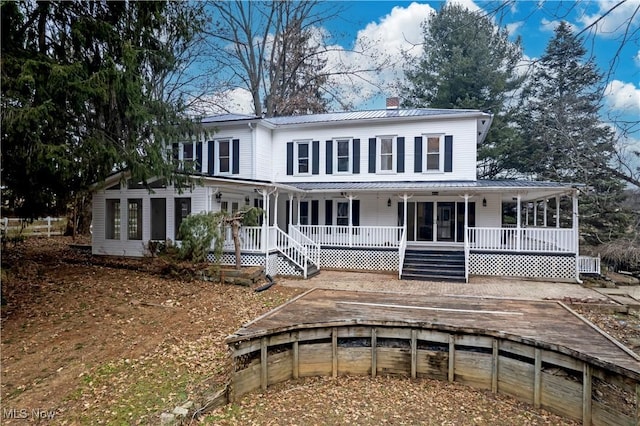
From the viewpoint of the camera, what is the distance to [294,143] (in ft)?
57.0

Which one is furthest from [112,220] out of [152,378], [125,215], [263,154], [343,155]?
[152,378]

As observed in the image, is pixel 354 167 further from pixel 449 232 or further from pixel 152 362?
pixel 152 362

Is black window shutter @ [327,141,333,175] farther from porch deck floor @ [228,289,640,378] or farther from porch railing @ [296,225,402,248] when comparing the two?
porch deck floor @ [228,289,640,378]

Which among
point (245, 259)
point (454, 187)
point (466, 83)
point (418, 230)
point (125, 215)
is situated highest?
point (466, 83)

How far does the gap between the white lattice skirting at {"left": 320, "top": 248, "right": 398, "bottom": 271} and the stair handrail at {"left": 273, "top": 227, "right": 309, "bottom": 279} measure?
1622 mm

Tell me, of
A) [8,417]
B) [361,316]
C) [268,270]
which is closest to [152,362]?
[8,417]

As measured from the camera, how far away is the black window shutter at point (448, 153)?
15.4m

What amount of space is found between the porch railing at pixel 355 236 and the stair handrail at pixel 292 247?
160 cm

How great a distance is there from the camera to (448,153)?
15469 millimetres

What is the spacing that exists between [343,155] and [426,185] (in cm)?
415

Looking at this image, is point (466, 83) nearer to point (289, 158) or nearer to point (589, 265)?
point (289, 158)

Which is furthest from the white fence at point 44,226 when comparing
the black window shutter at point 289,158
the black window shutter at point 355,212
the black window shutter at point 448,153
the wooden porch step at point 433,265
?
the black window shutter at point 448,153

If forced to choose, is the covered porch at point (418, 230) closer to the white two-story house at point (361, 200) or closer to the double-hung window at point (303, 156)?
the white two-story house at point (361, 200)

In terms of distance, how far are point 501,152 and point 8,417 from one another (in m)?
27.1
